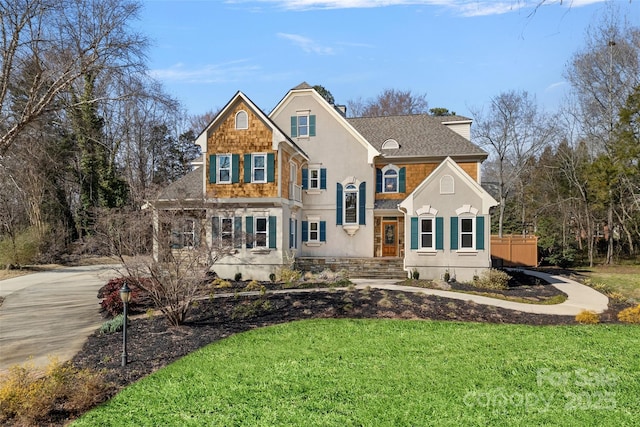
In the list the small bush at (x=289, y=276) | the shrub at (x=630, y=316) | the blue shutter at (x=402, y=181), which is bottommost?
the shrub at (x=630, y=316)

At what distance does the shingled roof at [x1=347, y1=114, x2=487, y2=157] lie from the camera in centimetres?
2164

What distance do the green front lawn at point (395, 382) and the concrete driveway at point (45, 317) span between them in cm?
296

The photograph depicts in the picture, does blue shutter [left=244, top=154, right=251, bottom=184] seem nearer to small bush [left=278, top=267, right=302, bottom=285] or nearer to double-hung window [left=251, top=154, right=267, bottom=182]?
double-hung window [left=251, top=154, right=267, bottom=182]

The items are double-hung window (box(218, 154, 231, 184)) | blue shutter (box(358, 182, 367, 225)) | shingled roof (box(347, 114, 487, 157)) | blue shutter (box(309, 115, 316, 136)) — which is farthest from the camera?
→ blue shutter (box(309, 115, 316, 136))

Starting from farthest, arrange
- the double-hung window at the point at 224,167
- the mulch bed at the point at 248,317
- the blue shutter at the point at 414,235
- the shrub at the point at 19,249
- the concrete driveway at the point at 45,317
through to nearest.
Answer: the shrub at the point at 19,249, the double-hung window at the point at 224,167, the blue shutter at the point at 414,235, the concrete driveway at the point at 45,317, the mulch bed at the point at 248,317

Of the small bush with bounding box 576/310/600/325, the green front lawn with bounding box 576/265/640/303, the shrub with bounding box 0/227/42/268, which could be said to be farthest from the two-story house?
the shrub with bounding box 0/227/42/268

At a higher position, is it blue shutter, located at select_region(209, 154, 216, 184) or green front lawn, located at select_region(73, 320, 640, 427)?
blue shutter, located at select_region(209, 154, 216, 184)

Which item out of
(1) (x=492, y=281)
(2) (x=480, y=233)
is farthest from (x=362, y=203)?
(1) (x=492, y=281)

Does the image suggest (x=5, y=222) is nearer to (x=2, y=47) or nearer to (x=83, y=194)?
(x=83, y=194)

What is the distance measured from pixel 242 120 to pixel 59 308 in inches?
399

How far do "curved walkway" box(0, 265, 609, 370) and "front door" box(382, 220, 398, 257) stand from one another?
5.00 meters

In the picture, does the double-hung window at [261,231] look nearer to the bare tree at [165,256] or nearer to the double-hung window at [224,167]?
the double-hung window at [224,167]

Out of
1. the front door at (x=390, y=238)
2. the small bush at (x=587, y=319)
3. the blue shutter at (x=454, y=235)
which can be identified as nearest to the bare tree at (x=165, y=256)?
the small bush at (x=587, y=319)

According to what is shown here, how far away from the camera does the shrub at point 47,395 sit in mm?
5176
